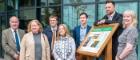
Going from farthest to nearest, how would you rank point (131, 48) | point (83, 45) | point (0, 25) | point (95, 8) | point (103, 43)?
1. point (0, 25)
2. point (95, 8)
3. point (83, 45)
4. point (103, 43)
5. point (131, 48)

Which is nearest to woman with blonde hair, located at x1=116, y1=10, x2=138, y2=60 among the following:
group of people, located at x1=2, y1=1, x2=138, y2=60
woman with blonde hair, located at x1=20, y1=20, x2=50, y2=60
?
group of people, located at x1=2, y1=1, x2=138, y2=60

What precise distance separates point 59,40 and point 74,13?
4298 millimetres

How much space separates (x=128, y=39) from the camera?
7156 millimetres

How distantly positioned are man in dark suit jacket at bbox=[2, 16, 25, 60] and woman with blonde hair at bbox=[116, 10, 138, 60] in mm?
2459

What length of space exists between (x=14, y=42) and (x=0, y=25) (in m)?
8.23

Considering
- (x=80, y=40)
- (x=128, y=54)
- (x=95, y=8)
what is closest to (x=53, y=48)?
(x=80, y=40)

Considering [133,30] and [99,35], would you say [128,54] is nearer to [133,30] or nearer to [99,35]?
[133,30]

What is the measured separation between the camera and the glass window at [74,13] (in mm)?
12009

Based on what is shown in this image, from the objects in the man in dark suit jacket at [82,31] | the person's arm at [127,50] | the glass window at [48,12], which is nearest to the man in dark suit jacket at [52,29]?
the man in dark suit jacket at [82,31]

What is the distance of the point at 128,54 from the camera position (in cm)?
720

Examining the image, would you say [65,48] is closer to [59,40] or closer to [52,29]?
[59,40]

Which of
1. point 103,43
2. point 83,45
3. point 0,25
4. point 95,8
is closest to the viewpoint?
point 103,43

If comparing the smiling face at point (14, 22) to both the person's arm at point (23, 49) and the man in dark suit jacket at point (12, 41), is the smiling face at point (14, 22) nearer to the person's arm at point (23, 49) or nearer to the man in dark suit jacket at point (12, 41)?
the man in dark suit jacket at point (12, 41)

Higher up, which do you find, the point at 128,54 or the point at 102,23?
the point at 102,23
